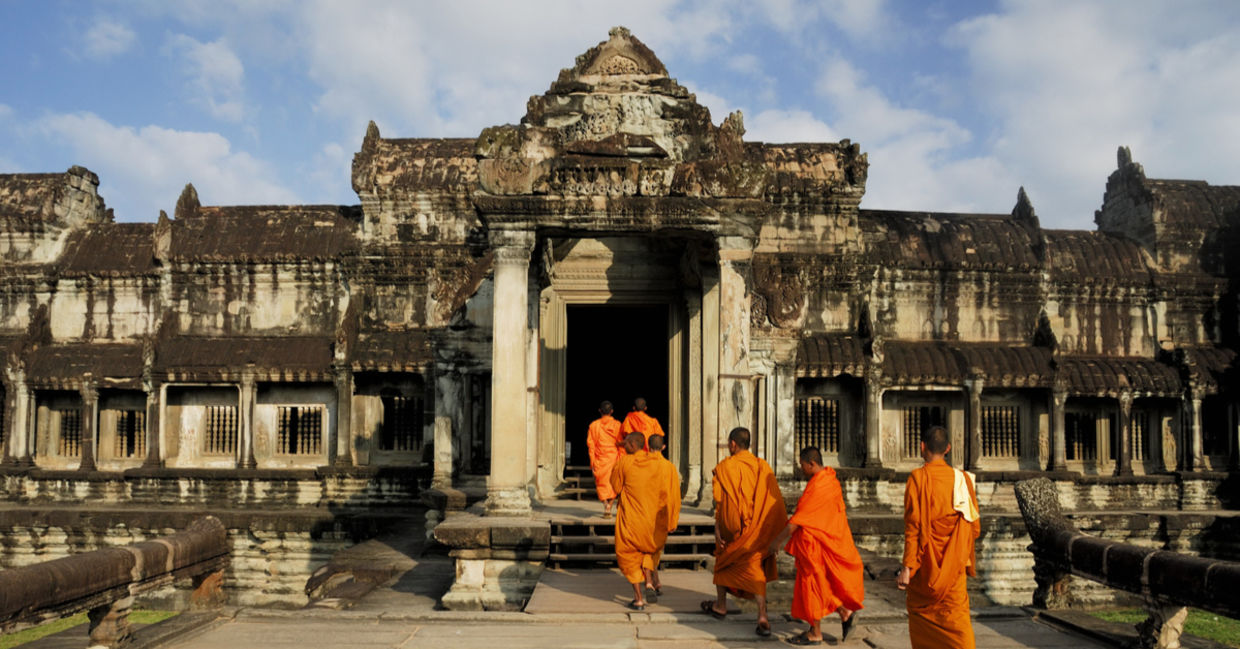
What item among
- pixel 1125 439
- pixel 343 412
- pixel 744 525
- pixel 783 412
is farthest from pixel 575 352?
pixel 1125 439

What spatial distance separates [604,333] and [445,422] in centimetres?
448

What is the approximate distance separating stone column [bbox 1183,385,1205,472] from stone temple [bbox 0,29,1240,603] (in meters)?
0.06

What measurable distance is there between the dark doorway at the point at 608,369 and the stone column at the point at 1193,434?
38.6 feet

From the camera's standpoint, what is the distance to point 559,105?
11664 mm

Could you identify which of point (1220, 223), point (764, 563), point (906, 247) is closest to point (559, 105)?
point (764, 563)

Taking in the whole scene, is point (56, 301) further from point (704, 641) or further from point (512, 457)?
point (704, 641)

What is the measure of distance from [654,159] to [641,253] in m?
3.13

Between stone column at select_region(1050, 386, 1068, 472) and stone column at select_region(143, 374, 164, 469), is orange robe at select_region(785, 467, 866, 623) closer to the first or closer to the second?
stone column at select_region(1050, 386, 1068, 472)

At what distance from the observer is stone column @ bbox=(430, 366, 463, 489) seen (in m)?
15.4

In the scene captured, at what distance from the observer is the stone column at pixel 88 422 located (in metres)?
20.6

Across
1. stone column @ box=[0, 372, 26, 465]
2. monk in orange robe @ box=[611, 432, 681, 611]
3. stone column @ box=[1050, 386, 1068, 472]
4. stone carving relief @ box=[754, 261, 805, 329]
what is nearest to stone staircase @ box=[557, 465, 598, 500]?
stone carving relief @ box=[754, 261, 805, 329]

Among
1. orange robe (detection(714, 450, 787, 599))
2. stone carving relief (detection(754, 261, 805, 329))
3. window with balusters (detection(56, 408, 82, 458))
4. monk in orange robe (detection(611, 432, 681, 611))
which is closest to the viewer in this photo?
orange robe (detection(714, 450, 787, 599))

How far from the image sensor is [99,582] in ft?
23.6

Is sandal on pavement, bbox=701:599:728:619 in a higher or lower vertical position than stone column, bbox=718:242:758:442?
lower
